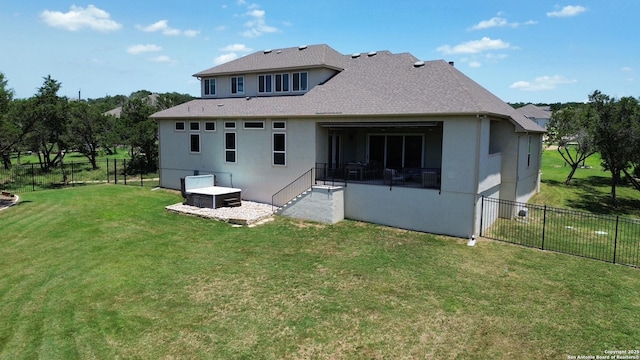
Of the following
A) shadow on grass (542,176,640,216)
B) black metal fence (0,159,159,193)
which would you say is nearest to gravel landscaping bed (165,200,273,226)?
black metal fence (0,159,159,193)

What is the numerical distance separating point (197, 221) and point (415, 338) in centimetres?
1085

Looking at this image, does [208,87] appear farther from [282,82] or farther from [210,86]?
[282,82]

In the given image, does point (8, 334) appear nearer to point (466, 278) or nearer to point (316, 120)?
point (466, 278)

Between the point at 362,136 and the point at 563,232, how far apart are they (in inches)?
377

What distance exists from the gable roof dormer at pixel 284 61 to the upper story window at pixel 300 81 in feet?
1.39

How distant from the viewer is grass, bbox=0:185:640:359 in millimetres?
7477

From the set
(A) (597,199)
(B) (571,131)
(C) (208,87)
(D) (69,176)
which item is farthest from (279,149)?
(B) (571,131)

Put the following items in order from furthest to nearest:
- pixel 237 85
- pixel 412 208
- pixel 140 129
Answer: pixel 140 129 → pixel 237 85 → pixel 412 208

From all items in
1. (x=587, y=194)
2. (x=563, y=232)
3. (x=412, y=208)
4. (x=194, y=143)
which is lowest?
(x=563, y=232)

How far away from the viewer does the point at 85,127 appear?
1430 inches

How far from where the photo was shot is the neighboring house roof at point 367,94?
1509 cm

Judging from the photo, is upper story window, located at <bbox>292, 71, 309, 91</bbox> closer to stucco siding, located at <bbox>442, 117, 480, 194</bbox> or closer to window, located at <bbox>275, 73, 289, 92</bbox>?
window, located at <bbox>275, 73, 289, 92</bbox>

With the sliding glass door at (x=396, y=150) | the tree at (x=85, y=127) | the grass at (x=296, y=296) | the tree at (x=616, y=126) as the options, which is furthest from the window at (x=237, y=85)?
the tree at (x=616, y=126)

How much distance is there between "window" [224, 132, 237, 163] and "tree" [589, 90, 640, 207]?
1969 cm
